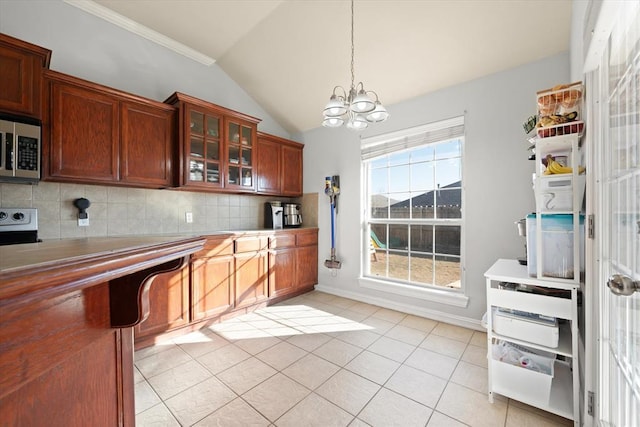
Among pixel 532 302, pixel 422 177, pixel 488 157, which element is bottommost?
pixel 532 302

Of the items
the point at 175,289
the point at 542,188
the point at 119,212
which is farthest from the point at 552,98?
the point at 119,212

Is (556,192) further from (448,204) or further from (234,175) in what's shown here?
(234,175)

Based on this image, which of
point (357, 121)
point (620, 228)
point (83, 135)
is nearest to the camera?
point (620, 228)

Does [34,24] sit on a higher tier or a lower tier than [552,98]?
higher

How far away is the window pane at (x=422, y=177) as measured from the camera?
296 centimetres

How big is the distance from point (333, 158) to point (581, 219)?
2720 millimetres

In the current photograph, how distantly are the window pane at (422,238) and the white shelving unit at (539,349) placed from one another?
1.25 m

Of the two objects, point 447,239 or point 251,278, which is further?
point 251,278

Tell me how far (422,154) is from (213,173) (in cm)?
Answer: 238

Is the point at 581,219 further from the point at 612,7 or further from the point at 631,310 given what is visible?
the point at 612,7

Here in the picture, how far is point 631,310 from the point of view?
865 millimetres

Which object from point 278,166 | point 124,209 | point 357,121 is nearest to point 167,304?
point 124,209

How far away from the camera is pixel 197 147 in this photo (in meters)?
2.75

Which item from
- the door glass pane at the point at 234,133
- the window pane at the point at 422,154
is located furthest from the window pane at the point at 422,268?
the door glass pane at the point at 234,133
